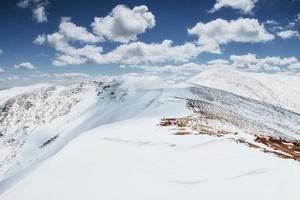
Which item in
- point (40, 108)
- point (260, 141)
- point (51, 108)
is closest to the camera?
point (260, 141)

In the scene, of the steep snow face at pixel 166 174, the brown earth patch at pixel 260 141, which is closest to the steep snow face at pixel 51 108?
the brown earth patch at pixel 260 141

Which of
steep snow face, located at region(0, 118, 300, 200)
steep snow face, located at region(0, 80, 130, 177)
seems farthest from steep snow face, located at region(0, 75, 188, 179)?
steep snow face, located at region(0, 118, 300, 200)

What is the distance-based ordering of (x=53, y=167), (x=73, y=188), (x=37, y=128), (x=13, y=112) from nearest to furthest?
(x=73, y=188)
(x=53, y=167)
(x=37, y=128)
(x=13, y=112)

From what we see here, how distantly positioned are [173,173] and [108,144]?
780 centimetres

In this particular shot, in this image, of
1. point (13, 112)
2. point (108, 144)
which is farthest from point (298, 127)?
point (13, 112)

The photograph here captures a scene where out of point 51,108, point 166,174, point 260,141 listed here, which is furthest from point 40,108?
point 166,174

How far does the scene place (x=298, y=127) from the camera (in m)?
63.8

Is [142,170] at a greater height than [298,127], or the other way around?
[142,170]

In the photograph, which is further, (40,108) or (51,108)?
(40,108)

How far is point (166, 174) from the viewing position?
13539 millimetres

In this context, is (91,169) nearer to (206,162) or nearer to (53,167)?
(53,167)

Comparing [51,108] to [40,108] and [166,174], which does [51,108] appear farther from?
[166,174]

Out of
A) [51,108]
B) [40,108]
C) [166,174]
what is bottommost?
[40,108]

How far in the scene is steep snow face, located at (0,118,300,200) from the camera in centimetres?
1138
